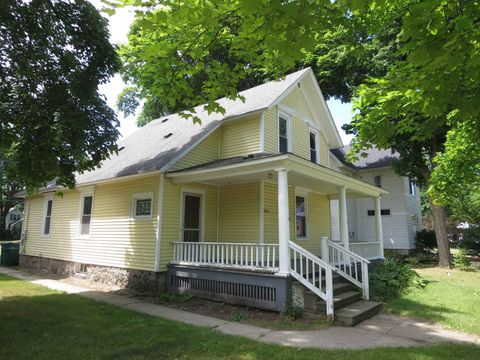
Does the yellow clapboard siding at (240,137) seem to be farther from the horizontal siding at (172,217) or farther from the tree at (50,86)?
the tree at (50,86)

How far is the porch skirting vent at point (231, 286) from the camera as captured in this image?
8148 millimetres

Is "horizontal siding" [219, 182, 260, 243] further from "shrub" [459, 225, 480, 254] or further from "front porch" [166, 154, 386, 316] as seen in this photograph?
"shrub" [459, 225, 480, 254]

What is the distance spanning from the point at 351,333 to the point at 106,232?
352 inches

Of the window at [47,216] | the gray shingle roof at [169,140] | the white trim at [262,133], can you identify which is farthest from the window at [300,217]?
the window at [47,216]

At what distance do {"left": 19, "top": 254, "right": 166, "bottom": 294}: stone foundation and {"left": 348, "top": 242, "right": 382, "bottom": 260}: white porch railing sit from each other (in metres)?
6.64

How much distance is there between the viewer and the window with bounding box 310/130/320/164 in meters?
14.8

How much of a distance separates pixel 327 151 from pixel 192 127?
6.44 metres

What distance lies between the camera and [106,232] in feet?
40.4

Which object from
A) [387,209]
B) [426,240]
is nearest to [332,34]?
[387,209]

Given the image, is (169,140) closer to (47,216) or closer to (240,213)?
(240,213)

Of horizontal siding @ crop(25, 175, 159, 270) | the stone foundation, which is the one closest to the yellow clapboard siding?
horizontal siding @ crop(25, 175, 159, 270)

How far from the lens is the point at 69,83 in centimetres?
947

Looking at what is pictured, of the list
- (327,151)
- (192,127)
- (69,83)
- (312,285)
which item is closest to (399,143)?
(327,151)

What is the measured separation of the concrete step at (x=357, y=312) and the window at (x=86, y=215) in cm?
990
